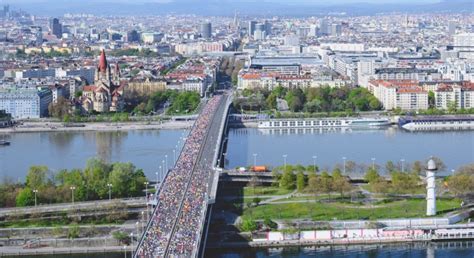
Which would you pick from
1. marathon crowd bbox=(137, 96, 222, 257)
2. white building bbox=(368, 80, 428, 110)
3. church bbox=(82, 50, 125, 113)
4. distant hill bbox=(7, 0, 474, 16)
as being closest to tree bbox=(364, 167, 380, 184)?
marathon crowd bbox=(137, 96, 222, 257)

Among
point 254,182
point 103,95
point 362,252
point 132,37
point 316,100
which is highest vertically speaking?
point 132,37

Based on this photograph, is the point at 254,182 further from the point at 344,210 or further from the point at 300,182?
the point at 344,210

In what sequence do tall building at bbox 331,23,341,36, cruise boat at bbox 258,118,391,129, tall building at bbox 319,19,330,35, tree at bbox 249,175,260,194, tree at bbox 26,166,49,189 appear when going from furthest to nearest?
tall building at bbox 319,19,330,35 < tall building at bbox 331,23,341,36 < cruise boat at bbox 258,118,391,129 < tree at bbox 249,175,260,194 < tree at bbox 26,166,49,189

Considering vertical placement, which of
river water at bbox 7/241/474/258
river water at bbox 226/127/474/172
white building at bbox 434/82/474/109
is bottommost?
river water at bbox 7/241/474/258

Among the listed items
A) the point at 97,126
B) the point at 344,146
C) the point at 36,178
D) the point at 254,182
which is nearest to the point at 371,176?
the point at 254,182

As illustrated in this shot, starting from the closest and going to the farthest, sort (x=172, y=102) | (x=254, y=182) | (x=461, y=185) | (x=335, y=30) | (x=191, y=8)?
1. (x=461, y=185)
2. (x=254, y=182)
3. (x=172, y=102)
4. (x=335, y=30)
5. (x=191, y=8)

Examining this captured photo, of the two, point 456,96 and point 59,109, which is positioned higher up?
point 456,96

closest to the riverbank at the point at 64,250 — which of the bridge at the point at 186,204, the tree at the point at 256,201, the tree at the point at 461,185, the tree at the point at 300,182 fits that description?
the bridge at the point at 186,204

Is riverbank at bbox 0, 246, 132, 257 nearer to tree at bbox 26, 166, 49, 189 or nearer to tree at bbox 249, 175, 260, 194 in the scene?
tree at bbox 26, 166, 49, 189
